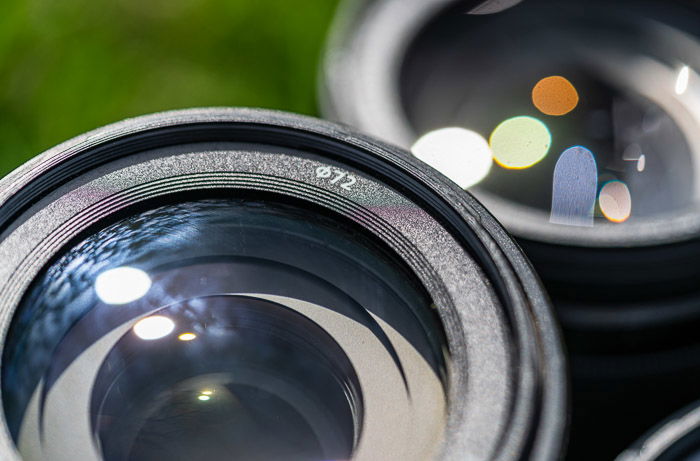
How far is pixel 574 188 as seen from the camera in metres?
1.05

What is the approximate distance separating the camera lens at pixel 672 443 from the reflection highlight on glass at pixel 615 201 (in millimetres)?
310

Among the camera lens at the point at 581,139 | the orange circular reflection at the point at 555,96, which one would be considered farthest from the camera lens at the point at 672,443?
the orange circular reflection at the point at 555,96

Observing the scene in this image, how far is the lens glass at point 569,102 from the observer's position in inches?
42.2

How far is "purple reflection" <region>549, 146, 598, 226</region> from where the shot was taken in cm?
98

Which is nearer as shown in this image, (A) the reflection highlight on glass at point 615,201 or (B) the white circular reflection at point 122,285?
(B) the white circular reflection at point 122,285

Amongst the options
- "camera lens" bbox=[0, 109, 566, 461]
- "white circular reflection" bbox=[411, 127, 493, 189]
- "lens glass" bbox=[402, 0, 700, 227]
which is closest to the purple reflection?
"lens glass" bbox=[402, 0, 700, 227]

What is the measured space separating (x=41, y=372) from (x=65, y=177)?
0.14 meters

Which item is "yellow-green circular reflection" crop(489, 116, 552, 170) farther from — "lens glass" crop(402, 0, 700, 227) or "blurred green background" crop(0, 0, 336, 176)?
"blurred green background" crop(0, 0, 336, 176)

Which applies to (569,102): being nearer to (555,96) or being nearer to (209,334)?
(555,96)

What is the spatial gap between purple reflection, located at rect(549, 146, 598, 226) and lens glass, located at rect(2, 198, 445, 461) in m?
0.35

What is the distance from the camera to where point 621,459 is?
76 centimetres

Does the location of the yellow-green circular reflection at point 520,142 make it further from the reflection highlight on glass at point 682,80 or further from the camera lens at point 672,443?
the camera lens at point 672,443

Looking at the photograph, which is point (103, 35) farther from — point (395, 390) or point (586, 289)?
point (395, 390)

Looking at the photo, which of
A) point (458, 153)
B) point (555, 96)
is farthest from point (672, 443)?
point (555, 96)
